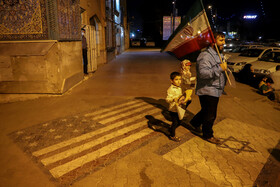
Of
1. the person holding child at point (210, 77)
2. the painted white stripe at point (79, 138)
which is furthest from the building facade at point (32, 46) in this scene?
the person holding child at point (210, 77)

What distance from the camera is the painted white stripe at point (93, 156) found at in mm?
3410

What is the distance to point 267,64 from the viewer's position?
382 inches

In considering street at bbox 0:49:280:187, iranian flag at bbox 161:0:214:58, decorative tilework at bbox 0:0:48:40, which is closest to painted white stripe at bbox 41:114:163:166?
street at bbox 0:49:280:187

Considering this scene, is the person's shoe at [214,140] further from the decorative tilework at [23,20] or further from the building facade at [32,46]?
the decorative tilework at [23,20]

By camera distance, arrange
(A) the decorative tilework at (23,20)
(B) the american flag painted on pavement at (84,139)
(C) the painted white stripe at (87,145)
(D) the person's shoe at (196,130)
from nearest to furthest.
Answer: (B) the american flag painted on pavement at (84,139) < (C) the painted white stripe at (87,145) < (D) the person's shoe at (196,130) < (A) the decorative tilework at (23,20)

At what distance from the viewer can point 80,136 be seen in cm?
459

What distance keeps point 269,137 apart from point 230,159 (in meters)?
1.48

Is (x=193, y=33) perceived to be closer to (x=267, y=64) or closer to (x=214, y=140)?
(x=214, y=140)

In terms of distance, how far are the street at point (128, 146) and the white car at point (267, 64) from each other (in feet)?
8.85

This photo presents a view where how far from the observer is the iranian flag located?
3891mm

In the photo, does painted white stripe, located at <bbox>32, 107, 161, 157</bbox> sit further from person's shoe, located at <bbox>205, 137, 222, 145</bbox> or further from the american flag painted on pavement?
person's shoe, located at <bbox>205, 137, 222, 145</bbox>

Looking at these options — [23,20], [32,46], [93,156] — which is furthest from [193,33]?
[23,20]

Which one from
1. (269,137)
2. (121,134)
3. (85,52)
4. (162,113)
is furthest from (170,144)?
(85,52)

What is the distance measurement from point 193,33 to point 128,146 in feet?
8.01
